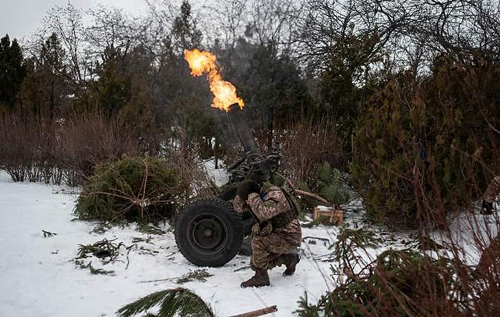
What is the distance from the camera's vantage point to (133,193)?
22.2ft

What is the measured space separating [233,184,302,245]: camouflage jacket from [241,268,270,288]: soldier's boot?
395mm

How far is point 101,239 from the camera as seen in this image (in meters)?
5.85

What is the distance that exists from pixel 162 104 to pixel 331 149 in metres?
9.57

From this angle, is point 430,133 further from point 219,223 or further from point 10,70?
point 10,70

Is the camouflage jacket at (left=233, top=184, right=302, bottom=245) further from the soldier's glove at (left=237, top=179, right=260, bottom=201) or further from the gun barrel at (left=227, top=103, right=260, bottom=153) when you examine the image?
the gun barrel at (left=227, top=103, right=260, bottom=153)

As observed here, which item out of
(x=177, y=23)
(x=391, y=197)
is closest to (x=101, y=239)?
(x=391, y=197)

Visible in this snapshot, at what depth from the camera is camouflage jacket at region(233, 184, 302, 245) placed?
422 centimetres

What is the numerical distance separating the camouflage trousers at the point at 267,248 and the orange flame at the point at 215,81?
1.60m

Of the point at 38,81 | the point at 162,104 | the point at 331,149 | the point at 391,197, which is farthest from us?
the point at 162,104

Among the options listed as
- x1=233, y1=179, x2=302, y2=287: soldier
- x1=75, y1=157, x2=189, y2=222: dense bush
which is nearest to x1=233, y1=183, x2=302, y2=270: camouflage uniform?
x1=233, y1=179, x2=302, y2=287: soldier

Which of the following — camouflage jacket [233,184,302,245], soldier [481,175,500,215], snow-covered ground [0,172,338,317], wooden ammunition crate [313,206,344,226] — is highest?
soldier [481,175,500,215]

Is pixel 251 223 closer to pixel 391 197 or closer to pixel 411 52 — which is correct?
pixel 391 197

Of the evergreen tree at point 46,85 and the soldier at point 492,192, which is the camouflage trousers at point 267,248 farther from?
the evergreen tree at point 46,85

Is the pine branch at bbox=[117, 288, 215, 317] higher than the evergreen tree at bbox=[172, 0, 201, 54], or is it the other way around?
the evergreen tree at bbox=[172, 0, 201, 54]
